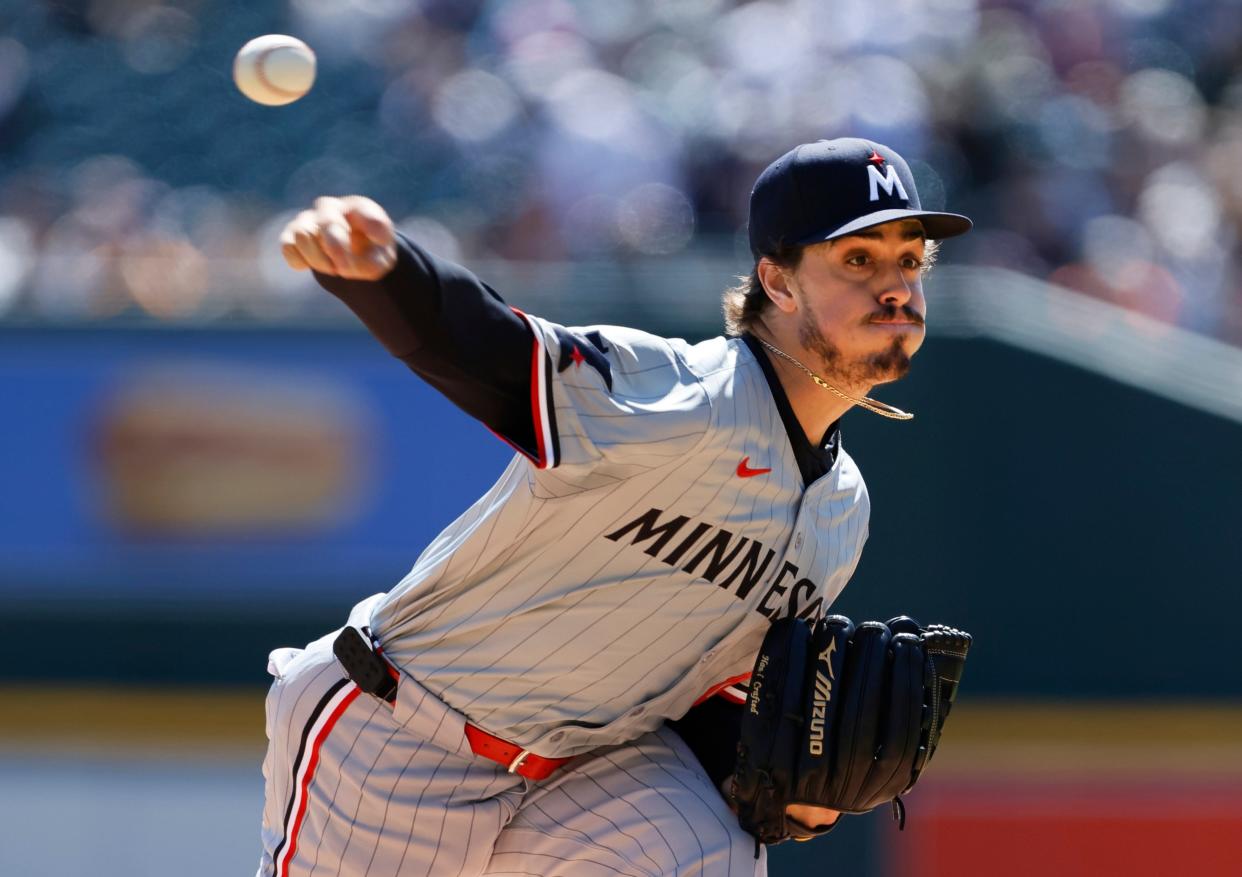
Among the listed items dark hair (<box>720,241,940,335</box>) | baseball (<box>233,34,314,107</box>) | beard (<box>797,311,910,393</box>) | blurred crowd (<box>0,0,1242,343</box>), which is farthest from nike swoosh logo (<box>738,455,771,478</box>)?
blurred crowd (<box>0,0,1242,343</box>)

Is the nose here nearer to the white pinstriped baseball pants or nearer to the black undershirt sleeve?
the black undershirt sleeve

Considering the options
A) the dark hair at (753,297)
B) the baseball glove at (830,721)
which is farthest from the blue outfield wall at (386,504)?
the baseball glove at (830,721)

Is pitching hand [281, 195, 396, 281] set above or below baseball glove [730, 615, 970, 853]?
above

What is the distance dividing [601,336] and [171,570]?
3.71 meters

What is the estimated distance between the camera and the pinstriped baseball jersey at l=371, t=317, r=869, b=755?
2906 millimetres

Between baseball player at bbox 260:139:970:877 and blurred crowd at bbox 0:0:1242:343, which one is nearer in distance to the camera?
baseball player at bbox 260:139:970:877

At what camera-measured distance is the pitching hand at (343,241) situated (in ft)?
8.00

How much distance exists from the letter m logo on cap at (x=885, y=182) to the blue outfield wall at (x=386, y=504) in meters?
2.89

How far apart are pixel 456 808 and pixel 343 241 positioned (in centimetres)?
117

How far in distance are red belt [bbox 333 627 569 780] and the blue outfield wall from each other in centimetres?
293

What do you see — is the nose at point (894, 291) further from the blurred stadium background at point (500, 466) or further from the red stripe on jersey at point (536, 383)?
the blurred stadium background at point (500, 466)

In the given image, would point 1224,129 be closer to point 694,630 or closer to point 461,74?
point 461,74

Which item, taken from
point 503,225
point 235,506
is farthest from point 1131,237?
point 235,506

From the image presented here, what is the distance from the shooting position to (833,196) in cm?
316
